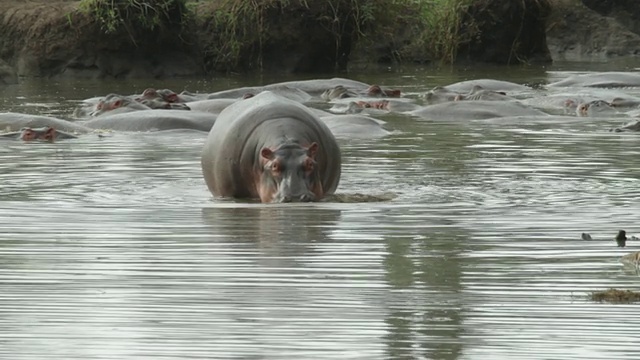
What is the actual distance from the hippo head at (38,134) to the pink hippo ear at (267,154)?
12.6 ft

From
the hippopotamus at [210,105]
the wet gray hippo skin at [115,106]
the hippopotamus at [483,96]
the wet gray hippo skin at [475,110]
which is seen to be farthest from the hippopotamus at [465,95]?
the wet gray hippo skin at [115,106]

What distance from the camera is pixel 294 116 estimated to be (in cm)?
769

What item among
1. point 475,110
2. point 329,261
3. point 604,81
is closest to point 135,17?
point 604,81

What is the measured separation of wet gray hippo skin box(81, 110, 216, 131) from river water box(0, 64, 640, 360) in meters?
1.86

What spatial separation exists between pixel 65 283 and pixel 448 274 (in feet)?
4.32

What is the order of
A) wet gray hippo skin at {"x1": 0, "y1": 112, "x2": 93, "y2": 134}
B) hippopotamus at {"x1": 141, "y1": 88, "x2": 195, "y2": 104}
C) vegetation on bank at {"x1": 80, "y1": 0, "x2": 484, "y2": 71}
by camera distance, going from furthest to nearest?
vegetation on bank at {"x1": 80, "y1": 0, "x2": 484, "y2": 71} < hippopotamus at {"x1": 141, "y1": 88, "x2": 195, "y2": 104} < wet gray hippo skin at {"x1": 0, "y1": 112, "x2": 93, "y2": 134}

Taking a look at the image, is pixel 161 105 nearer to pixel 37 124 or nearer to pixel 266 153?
pixel 37 124

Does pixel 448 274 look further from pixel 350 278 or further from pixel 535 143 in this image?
pixel 535 143

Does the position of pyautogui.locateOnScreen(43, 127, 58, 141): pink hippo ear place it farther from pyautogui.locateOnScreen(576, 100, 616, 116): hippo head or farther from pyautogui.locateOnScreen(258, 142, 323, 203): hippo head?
pyautogui.locateOnScreen(576, 100, 616, 116): hippo head

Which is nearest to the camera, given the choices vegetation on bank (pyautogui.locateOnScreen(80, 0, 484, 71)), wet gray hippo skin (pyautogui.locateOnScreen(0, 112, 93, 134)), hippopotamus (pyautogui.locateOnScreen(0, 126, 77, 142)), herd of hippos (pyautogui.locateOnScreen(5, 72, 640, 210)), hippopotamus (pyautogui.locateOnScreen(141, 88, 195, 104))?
herd of hippos (pyautogui.locateOnScreen(5, 72, 640, 210))

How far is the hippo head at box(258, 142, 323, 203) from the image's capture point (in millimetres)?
7059

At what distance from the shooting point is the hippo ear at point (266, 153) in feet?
23.5

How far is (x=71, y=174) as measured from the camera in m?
8.52

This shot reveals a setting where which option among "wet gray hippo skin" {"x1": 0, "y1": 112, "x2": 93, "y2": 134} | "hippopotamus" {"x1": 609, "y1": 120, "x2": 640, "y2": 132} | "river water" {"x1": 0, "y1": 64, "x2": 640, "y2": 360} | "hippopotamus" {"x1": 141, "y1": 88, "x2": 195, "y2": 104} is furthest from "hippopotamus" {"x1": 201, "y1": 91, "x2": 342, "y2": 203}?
"hippopotamus" {"x1": 141, "y1": 88, "x2": 195, "y2": 104}
